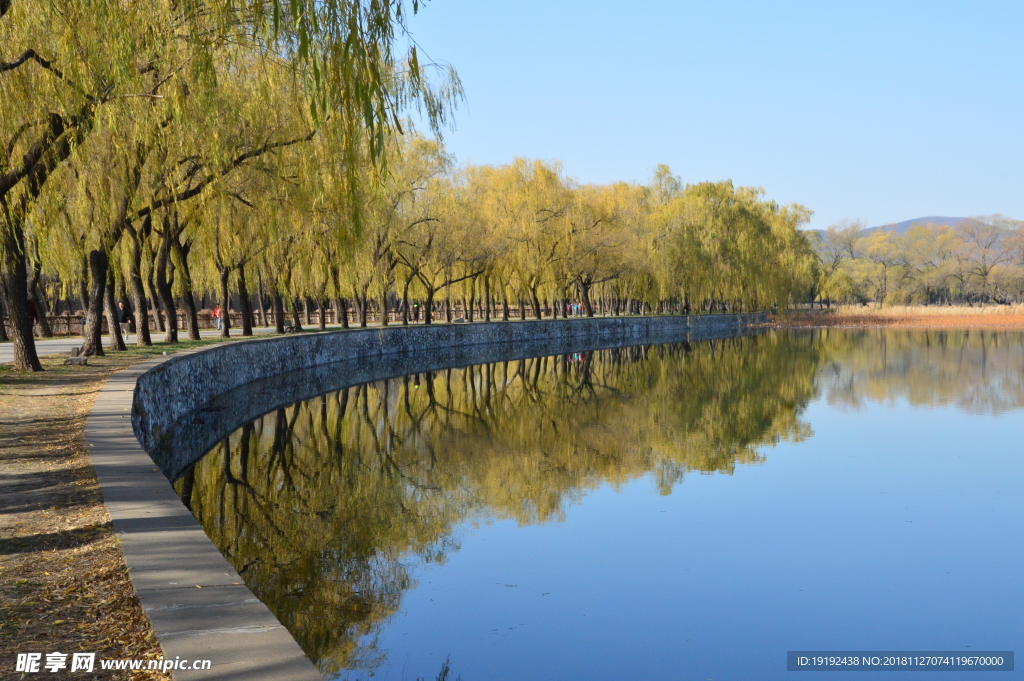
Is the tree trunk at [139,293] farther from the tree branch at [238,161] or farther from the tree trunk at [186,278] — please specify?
the tree branch at [238,161]

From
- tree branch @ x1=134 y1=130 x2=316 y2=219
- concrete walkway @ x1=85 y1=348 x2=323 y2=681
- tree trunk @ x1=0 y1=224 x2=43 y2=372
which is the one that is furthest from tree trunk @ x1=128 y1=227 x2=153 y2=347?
concrete walkway @ x1=85 y1=348 x2=323 y2=681

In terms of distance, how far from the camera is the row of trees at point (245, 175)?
711 centimetres

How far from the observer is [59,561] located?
4.63 metres

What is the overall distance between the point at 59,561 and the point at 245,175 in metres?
10.8

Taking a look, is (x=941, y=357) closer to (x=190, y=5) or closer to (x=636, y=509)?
(x=636, y=509)

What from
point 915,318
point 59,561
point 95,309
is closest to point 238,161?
point 95,309

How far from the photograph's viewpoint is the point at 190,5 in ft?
22.6

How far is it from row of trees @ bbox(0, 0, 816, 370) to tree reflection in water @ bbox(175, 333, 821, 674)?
102 inches

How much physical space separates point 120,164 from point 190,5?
231 inches

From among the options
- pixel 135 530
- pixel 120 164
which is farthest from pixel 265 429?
pixel 135 530

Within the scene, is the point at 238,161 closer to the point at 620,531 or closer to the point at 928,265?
the point at 620,531

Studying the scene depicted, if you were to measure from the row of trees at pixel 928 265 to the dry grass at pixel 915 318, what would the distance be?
13087 millimetres

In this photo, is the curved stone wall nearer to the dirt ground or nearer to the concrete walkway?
the concrete walkway

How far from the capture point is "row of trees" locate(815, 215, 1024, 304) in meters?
68.5
